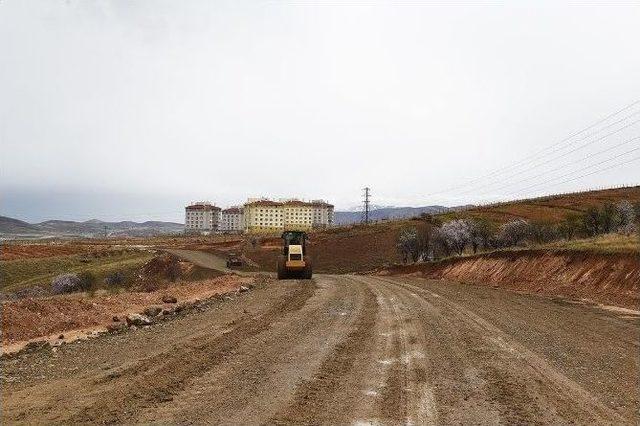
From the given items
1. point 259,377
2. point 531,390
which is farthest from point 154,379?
point 531,390

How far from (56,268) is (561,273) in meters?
58.7

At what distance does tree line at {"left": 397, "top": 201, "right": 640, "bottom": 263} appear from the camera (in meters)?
47.3

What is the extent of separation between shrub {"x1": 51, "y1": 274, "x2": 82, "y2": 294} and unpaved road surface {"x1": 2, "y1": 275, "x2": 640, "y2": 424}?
33.2 meters

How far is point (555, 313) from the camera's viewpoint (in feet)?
56.0

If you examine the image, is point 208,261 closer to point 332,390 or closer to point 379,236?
point 379,236

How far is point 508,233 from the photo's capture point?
5241 centimetres

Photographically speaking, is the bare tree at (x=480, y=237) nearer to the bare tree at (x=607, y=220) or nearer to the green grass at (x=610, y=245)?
the bare tree at (x=607, y=220)

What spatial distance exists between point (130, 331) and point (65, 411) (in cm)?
693

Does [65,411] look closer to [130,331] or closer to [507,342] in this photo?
[130,331]

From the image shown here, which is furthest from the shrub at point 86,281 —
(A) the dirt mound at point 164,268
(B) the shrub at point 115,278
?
(A) the dirt mound at point 164,268

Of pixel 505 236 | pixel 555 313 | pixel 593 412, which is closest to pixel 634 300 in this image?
pixel 555 313

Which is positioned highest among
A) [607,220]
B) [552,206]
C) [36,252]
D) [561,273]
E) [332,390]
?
[552,206]

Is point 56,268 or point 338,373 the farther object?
point 56,268

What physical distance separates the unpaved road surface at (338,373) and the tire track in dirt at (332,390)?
3 cm
